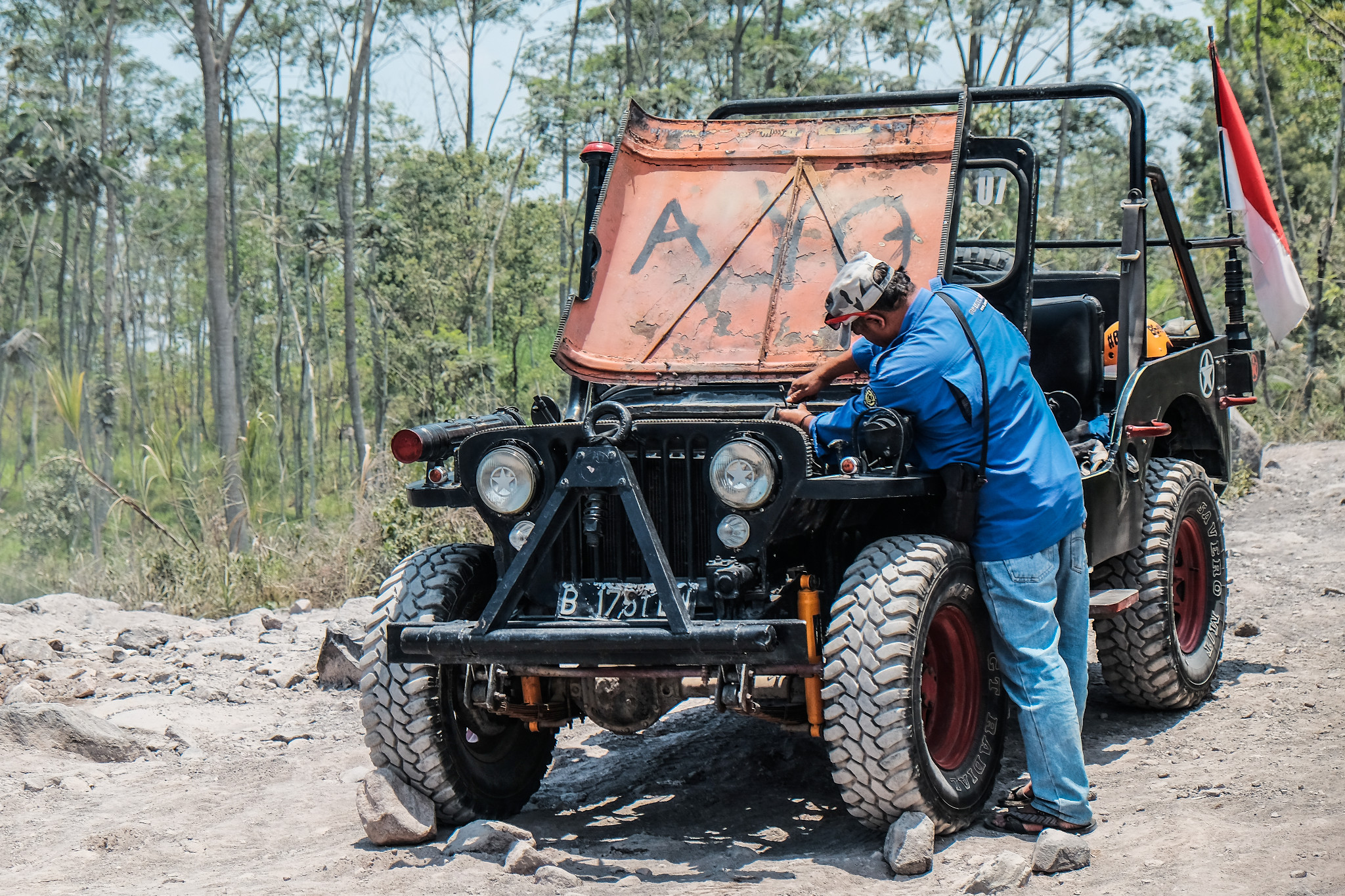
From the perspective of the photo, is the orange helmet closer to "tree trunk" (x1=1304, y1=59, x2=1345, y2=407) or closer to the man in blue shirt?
the man in blue shirt

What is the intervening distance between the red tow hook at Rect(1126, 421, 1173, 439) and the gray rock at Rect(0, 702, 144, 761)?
4733 millimetres

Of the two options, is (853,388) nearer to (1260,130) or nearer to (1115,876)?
(1115,876)

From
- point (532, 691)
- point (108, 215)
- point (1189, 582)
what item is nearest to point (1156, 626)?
point (1189, 582)

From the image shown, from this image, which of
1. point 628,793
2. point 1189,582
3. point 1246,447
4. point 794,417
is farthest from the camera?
point 1246,447

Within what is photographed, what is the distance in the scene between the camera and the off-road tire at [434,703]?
15.5ft

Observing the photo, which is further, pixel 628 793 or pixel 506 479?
pixel 628 793

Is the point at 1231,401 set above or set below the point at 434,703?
above

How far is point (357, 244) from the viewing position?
3784 cm

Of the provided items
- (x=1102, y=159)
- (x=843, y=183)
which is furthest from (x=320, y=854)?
(x=1102, y=159)

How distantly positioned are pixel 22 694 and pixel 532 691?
383 centimetres

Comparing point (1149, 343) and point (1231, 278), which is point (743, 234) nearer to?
point (1149, 343)

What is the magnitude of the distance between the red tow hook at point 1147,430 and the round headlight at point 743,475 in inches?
88.9

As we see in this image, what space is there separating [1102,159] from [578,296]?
1808 inches

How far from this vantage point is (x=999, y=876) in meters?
4.08
